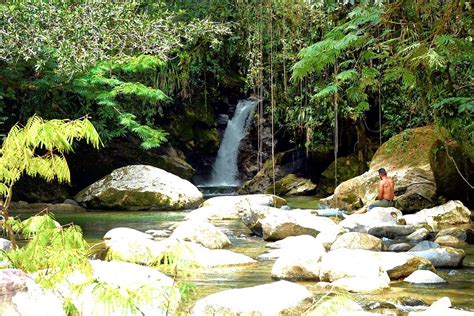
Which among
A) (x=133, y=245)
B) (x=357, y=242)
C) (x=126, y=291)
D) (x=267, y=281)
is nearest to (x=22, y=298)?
(x=126, y=291)

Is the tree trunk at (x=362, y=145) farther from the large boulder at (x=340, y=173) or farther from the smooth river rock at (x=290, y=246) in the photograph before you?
the smooth river rock at (x=290, y=246)

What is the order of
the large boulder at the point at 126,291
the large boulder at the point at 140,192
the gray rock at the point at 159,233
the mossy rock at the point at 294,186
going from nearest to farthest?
the large boulder at the point at 126,291 < the gray rock at the point at 159,233 < the large boulder at the point at 140,192 < the mossy rock at the point at 294,186

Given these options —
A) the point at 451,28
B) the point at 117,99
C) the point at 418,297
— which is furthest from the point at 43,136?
the point at 117,99

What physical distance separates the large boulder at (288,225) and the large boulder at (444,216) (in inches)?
75.9

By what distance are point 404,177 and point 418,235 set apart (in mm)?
4544

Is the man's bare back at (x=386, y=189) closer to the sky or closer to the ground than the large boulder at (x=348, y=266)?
closer to the sky

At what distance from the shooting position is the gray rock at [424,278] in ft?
21.1

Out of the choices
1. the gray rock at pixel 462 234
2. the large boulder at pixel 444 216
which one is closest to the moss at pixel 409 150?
the large boulder at pixel 444 216

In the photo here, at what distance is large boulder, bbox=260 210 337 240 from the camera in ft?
31.8

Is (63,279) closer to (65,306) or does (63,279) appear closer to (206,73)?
(65,306)

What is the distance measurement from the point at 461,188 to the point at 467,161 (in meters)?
0.58

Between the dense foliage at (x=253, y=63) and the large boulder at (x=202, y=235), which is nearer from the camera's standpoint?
the dense foliage at (x=253, y=63)

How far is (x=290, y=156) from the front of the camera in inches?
859

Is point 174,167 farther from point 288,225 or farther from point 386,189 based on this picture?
point 288,225
